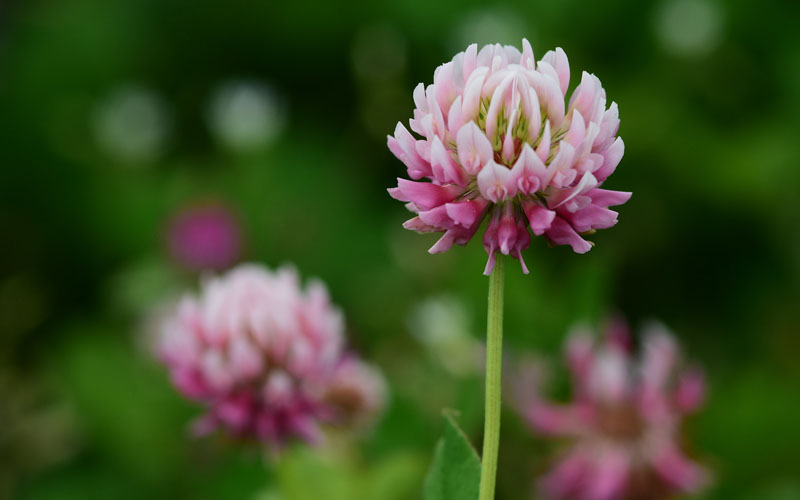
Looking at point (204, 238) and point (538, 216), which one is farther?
point (204, 238)

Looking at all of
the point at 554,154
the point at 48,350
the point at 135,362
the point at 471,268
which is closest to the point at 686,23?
the point at 471,268

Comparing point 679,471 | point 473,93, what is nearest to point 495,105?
point 473,93

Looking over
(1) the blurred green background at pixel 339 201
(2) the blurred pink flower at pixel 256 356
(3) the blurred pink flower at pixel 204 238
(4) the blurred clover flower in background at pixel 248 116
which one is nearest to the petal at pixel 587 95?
(2) the blurred pink flower at pixel 256 356

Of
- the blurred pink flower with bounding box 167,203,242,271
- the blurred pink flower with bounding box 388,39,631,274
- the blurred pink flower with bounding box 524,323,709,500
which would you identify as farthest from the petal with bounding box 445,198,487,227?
the blurred pink flower with bounding box 167,203,242,271

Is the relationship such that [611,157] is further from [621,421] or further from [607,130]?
[621,421]

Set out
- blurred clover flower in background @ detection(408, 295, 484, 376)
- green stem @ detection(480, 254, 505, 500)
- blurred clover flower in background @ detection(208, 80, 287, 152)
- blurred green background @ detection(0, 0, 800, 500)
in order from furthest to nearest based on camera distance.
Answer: blurred clover flower in background @ detection(208, 80, 287, 152) < blurred green background @ detection(0, 0, 800, 500) < blurred clover flower in background @ detection(408, 295, 484, 376) < green stem @ detection(480, 254, 505, 500)

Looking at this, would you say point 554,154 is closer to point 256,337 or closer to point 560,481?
point 256,337

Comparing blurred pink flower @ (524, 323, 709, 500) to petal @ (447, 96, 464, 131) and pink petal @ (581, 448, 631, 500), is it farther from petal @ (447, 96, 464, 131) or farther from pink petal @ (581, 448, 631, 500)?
petal @ (447, 96, 464, 131)
